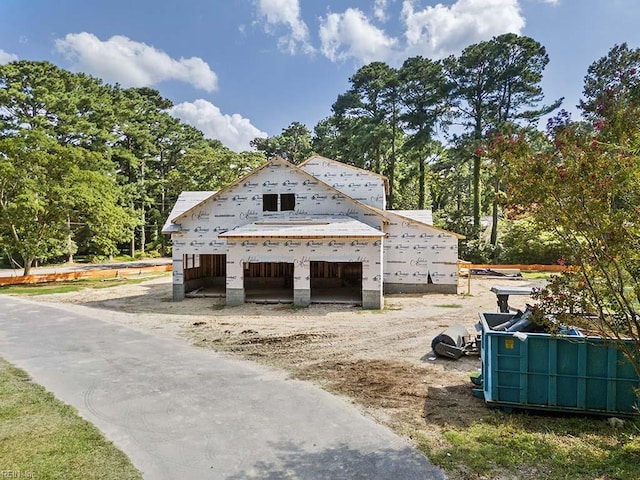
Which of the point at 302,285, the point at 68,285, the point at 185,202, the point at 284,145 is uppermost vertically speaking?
the point at 284,145

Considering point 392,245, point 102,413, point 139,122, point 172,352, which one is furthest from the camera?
point 139,122

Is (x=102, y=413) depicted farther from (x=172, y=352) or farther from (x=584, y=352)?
(x=584, y=352)

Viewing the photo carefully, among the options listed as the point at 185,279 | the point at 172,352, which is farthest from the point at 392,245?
the point at 172,352

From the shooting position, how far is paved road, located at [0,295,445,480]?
5.72 meters

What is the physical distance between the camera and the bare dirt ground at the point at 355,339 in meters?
7.97

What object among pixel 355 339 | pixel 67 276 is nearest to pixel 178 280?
pixel 355 339

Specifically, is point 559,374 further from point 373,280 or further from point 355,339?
point 373,280

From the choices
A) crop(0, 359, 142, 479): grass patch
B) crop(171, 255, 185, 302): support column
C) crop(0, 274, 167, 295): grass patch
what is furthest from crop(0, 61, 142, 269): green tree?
crop(0, 359, 142, 479): grass patch

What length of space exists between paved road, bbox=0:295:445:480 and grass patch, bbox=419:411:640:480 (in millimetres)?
593

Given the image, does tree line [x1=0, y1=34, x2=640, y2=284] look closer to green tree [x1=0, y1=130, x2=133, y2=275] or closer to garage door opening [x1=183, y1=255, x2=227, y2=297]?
green tree [x1=0, y1=130, x2=133, y2=275]

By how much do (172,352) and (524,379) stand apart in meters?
9.37

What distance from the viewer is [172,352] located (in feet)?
38.4

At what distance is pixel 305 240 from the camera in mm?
18781

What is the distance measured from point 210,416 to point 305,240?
11.9 metres
